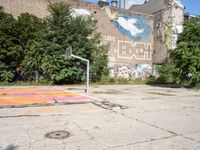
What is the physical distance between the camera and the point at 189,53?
846 inches

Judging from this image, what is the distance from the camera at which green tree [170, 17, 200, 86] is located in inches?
841

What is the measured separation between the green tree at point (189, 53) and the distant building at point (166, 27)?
37.4 feet

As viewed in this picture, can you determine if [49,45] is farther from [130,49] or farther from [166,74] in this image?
[166,74]

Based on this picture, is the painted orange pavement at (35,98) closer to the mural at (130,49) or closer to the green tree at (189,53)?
the green tree at (189,53)

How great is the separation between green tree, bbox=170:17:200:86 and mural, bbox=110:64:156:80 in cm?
959

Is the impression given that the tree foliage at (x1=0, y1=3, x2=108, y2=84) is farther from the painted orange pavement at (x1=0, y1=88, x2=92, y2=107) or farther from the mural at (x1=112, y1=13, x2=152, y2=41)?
the mural at (x1=112, y1=13, x2=152, y2=41)

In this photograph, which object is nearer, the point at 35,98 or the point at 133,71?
the point at 35,98

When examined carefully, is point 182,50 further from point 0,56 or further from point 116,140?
point 116,140

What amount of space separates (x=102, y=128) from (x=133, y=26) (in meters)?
27.4

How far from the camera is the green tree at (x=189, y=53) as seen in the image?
70.1ft

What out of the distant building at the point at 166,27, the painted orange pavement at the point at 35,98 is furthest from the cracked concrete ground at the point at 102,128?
the distant building at the point at 166,27

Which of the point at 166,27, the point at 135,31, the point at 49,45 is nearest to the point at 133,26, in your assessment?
the point at 135,31

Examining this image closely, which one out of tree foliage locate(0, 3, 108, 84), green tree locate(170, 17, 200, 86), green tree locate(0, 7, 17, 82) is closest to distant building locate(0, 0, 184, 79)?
tree foliage locate(0, 3, 108, 84)

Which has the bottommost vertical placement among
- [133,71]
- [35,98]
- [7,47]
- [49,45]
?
[35,98]
